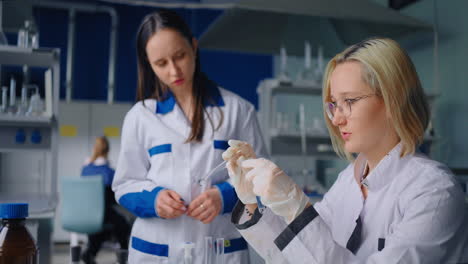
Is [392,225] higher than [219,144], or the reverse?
[219,144]

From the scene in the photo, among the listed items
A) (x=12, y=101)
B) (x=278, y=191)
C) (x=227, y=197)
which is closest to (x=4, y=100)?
(x=12, y=101)

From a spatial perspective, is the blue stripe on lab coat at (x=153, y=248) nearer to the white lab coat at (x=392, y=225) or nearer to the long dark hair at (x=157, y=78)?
the long dark hair at (x=157, y=78)

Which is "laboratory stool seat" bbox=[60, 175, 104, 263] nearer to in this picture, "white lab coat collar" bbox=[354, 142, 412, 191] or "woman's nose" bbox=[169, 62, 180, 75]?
"woman's nose" bbox=[169, 62, 180, 75]

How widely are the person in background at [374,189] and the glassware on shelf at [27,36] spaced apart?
2068mm

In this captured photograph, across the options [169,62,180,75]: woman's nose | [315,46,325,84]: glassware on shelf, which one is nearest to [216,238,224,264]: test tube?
[169,62,180,75]: woman's nose

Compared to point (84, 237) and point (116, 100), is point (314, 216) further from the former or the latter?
point (116, 100)

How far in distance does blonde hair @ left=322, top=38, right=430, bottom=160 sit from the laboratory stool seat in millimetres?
3335

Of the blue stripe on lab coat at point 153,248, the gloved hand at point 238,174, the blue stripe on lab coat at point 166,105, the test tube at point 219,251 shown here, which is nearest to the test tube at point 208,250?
the test tube at point 219,251

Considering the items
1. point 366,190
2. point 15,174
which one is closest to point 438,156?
point 366,190

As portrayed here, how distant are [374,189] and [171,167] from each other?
0.65 meters

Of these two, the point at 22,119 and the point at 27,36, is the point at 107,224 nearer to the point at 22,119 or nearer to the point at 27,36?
the point at 22,119

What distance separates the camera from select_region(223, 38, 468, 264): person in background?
2.72 feet

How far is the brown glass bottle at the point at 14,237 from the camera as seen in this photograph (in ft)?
2.41

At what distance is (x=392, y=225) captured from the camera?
917 millimetres
